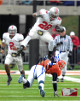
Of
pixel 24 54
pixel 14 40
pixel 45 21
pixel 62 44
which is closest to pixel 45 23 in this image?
pixel 45 21

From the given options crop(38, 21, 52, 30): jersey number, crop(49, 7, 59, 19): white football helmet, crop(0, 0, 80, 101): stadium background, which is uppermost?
crop(49, 7, 59, 19): white football helmet

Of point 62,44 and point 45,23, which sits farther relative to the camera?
point 62,44

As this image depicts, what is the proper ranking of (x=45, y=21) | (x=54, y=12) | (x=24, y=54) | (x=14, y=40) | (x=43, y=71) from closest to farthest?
(x=43, y=71), (x=54, y=12), (x=45, y=21), (x=14, y=40), (x=24, y=54)

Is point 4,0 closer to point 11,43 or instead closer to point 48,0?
point 48,0

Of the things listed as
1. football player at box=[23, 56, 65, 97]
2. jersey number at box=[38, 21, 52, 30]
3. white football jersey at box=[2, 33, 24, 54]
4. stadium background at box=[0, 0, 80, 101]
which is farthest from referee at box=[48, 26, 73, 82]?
football player at box=[23, 56, 65, 97]

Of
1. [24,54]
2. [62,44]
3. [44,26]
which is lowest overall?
[24,54]

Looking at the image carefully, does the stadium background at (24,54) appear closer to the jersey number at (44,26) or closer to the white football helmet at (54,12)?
the jersey number at (44,26)

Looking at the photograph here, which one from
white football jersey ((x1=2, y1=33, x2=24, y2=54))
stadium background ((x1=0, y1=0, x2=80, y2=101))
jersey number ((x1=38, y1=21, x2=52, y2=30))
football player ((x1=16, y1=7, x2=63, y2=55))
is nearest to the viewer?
stadium background ((x1=0, y1=0, x2=80, y2=101))

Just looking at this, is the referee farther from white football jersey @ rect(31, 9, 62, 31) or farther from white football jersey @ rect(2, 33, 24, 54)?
white football jersey @ rect(2, 33, 24, 54)

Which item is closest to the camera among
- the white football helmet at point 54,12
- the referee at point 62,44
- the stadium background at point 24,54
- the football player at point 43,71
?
the football player at point 43,71

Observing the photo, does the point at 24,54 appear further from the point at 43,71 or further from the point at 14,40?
the point at 43,71

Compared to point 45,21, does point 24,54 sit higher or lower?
lower

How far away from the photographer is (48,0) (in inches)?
1057

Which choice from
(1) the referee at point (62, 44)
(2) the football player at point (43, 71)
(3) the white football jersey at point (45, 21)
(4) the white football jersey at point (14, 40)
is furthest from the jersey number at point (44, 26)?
(2) the football player at point (43, 71)
